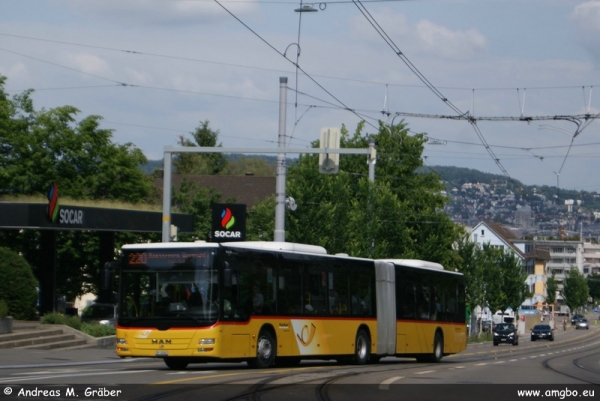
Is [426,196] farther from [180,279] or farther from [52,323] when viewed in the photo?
[180,279]

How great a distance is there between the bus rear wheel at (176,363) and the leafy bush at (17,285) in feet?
34.9

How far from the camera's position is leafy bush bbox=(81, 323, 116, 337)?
105ft

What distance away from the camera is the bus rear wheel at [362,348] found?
A: 25812 mm

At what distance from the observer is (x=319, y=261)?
24.6 meters

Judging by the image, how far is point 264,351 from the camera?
22.0 meters

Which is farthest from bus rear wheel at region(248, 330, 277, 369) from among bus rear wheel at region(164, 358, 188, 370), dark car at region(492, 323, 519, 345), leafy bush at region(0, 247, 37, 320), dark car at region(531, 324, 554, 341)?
dark car at region(531, 324, 554, 341)

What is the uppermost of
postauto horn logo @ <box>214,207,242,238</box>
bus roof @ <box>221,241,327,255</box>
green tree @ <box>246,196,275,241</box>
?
green tree @ <box>246,196,275,241</box>

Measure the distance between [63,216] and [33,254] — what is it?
49.4 ft

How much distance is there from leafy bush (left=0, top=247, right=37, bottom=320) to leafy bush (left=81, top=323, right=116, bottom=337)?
1782mm

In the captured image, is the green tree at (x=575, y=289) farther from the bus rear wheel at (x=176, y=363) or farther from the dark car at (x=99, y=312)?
A: the bus rear wheel at (x=176, y=363)

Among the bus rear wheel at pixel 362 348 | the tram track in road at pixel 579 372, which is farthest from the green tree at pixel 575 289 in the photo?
the bus rear wheel at pixel 362 348

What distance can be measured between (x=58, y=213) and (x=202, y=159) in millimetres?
64691

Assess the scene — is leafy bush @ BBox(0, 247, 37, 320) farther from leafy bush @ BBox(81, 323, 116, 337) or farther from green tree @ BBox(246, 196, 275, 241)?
green tree @ BBox(246, 196, 275, 241)

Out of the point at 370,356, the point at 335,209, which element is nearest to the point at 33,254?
the point at 335,209
